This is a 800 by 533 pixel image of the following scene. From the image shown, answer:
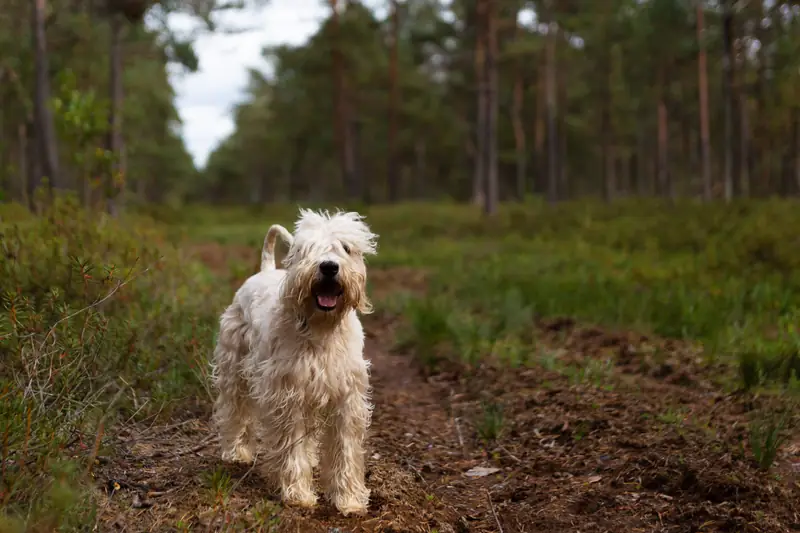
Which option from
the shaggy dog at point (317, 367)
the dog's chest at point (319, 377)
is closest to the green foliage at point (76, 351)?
the shaggy dog at point (317, 367)

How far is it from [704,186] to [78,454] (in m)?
28.5

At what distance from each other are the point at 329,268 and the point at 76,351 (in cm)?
148

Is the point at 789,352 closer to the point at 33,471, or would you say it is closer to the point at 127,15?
the point at 33,471

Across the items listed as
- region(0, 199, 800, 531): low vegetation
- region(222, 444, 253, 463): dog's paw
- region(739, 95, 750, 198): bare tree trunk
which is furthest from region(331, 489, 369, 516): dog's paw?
region(739, 95, 750, 198): bare tree trunk

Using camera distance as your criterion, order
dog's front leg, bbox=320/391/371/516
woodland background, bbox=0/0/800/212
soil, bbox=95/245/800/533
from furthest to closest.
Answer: woodland background, bbox=0/0/800/212
dog's front leg, bbox=320/391/371/516
soil, bbox=95/245/800/533

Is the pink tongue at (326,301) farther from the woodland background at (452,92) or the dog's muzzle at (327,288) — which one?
the woodland background at (452,92)

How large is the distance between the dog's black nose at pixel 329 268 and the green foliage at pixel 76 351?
3.57 ft

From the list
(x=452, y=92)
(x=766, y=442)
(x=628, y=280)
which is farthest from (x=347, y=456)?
(x=452, y=92)

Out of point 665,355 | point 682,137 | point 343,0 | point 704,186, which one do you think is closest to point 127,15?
point 343,0

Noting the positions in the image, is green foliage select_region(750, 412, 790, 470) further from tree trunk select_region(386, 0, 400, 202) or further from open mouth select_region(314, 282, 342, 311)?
tree trunk select_region(386, 0, 400, 202)

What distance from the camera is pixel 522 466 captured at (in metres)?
4.68

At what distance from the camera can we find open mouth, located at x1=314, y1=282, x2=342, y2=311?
3.61 m

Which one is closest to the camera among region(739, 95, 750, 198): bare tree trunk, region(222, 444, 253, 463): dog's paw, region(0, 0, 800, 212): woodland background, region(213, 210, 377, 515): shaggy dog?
region(213, 210, 377, 515): shaggy dog

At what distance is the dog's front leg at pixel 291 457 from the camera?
12.2 ft
